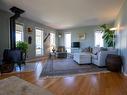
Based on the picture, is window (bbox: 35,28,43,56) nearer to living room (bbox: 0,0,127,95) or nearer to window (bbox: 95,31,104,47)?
living room (bbox: 0,0,127,95)

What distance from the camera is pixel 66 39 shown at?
34.5 ft

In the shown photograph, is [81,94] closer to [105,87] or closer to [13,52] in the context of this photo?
[105,87]

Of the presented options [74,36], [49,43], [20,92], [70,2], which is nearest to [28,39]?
[49,43]

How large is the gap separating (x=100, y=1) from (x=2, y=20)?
417cm

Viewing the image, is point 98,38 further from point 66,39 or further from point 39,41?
point 39,41

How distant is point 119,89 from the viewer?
296 cm

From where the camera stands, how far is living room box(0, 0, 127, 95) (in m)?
3.38

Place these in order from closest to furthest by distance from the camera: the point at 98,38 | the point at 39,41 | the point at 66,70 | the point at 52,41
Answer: the point at 66,70 < the point at 39,41 < the point at 98,38 < the point at 52,41

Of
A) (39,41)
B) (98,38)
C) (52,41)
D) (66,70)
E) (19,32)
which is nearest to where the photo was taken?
(66,70)

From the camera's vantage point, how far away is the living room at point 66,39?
338 cm

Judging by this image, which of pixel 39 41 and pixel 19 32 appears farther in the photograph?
pixel 39 41

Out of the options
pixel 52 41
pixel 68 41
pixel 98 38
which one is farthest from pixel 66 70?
pixel 68 41

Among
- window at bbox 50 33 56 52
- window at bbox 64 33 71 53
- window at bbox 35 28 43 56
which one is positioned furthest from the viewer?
window at bbox 64 33 71 53

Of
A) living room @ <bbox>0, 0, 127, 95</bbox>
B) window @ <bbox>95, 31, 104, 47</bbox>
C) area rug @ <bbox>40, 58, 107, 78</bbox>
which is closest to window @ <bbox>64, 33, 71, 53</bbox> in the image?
living room @ <bbox>0, 0, 127, 95</bbox>
